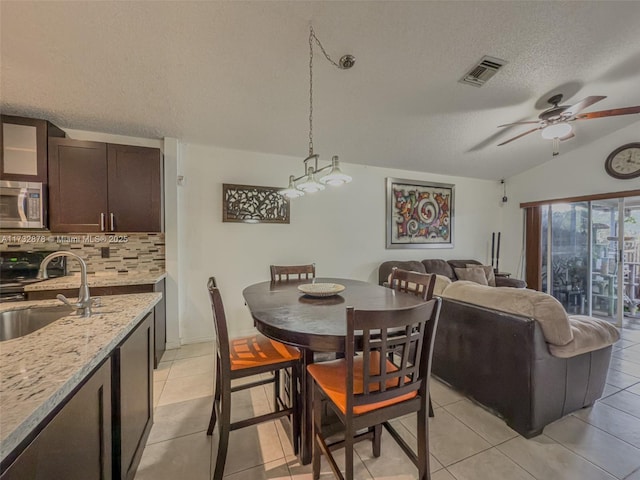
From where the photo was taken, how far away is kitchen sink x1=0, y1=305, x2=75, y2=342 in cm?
132

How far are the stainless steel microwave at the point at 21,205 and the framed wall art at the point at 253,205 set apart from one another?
1630 millimetres

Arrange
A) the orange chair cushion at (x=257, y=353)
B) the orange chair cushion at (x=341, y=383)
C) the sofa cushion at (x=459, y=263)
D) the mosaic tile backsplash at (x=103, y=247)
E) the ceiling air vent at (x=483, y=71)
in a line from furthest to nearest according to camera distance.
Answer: the sofa cushion at (x=459, y=263) → the mosaic tile backsplash at (x=103, y=247) → the ceiling air vent at (x=483, y=71) → the orange chair cushion at (x=257, y=353) → the orange chair cushion at (x=341, y=383)

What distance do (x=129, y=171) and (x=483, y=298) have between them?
3.40 metres

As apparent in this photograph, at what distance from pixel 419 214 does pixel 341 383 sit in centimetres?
380

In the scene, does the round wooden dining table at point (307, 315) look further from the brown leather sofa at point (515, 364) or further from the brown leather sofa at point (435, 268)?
the brown leather sofa at point (435, 268)

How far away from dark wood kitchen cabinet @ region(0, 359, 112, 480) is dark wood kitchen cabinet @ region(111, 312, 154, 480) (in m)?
0.09

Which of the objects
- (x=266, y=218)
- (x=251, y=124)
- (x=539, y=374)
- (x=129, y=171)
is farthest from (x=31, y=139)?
(x=539, y=374)

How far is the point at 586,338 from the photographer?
1816mm

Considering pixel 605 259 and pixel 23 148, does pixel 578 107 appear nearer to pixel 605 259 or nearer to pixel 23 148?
pixel 605 259

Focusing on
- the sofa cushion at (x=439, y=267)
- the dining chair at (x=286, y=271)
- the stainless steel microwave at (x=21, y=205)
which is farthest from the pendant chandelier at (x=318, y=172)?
the sofa cushion at (x=439, y=267)

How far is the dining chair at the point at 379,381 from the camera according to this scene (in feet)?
3.79

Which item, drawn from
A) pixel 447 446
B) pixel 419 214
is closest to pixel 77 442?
pixel 447 446

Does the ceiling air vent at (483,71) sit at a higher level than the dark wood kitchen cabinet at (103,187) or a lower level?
higher

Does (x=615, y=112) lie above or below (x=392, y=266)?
above
